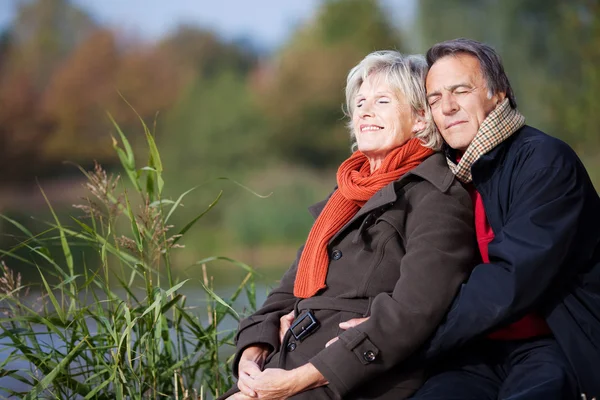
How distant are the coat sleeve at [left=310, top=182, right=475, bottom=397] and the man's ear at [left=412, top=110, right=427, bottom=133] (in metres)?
0.37

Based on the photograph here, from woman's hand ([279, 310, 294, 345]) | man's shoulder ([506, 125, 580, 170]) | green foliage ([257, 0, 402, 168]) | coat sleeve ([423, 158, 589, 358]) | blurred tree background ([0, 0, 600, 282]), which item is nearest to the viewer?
coat sleeve ([423, 158, 589, 358])

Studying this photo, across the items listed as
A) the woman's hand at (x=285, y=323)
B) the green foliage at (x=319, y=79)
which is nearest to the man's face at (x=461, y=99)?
the woman's hand at (x=285, y=323)

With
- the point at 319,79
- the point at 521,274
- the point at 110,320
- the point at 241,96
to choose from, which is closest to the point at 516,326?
the point at 521,274

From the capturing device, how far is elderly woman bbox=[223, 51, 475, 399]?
218cm

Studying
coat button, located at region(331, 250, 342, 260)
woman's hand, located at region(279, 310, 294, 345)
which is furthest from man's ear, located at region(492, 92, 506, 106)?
woman's hand, located at region(279, 310, 294, 345)

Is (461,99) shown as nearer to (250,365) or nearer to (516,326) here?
(516,326)

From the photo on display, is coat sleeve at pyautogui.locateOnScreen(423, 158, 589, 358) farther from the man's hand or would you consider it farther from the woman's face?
the woman's face

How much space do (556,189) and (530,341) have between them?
41 cm

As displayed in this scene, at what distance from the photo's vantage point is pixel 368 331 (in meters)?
2.18

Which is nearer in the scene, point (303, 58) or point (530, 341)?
point (530, 341)

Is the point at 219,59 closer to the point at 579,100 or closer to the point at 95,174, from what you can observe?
the point at 579,100

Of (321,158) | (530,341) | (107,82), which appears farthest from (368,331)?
(107,82)

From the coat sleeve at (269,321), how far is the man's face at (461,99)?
655mm

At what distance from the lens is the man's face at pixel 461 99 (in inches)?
94.7
